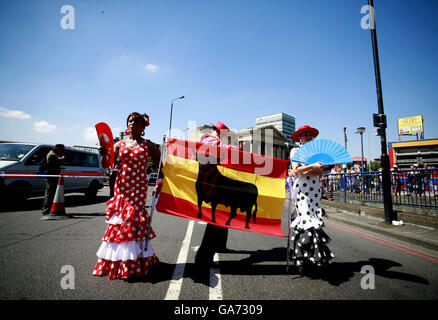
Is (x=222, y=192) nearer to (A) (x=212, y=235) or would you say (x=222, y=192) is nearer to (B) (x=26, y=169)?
(A) (x=212, y=235)

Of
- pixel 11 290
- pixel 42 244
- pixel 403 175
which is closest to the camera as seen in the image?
pixel 11 290

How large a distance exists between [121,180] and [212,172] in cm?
120

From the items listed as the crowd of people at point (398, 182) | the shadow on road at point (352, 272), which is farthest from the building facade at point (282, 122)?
the shadow on road at point (352, 272)

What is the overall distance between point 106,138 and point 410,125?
7066 centimetres

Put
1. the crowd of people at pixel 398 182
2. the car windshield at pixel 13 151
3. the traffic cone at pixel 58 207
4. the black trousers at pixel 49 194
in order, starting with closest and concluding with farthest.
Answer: the traffic cone at pixel 58 207
the black trousers at pixel 49 194
the crowd of people at pixel 398 182
the car windshield at pixel 13 151

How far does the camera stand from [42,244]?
12.0 ft

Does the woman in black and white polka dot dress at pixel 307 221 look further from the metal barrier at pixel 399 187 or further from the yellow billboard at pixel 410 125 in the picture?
the yellow billboard at pixel 410 125

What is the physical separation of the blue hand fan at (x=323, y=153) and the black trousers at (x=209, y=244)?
1.48 metres

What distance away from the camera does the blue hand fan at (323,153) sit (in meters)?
2.62

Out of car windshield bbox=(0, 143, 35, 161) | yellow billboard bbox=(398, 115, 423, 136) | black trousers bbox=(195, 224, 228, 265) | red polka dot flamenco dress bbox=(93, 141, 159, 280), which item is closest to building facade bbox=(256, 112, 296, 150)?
yellow billboard bbox=(398, 115, 423, 136)

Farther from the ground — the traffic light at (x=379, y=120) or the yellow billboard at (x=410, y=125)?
the yellow billboard at (x=410, y=125)

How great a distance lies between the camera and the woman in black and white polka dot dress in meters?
2.71
